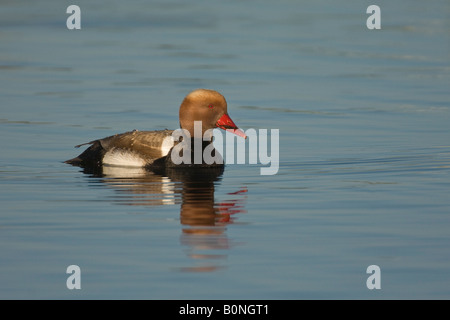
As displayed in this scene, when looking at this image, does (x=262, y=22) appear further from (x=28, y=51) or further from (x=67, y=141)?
(x=67, y=141)

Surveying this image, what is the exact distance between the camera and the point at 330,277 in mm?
7668

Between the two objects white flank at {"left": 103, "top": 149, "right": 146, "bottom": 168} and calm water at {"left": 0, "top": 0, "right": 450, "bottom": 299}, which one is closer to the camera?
calm water at {"left": 0, "top": 0, "right": 450, "bottom": 299}

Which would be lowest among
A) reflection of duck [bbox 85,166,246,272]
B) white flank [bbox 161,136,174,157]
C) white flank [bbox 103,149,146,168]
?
reflection of duck [bbox 85,166,246,272]

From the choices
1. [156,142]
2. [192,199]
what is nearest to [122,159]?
Result: [156,142]

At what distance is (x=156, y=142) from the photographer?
1252 centimetres

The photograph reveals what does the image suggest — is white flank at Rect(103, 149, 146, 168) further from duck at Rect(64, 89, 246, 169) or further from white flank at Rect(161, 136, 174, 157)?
white flank at Rect(161, 136, 174, 157)

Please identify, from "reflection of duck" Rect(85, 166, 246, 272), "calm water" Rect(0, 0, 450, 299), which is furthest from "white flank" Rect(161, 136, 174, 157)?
"calm water" Rect(0, 0, 450, 299)

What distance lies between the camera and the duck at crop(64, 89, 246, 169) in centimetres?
1248

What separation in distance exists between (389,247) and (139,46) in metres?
14.4

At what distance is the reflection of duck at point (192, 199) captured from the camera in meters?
8.53

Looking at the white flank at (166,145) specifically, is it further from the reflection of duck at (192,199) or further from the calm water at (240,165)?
the calm water at (240,165)

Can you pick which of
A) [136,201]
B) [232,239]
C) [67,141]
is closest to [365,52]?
[67,141]

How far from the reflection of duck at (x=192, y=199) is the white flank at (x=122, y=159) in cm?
8

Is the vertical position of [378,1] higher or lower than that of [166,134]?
higher
